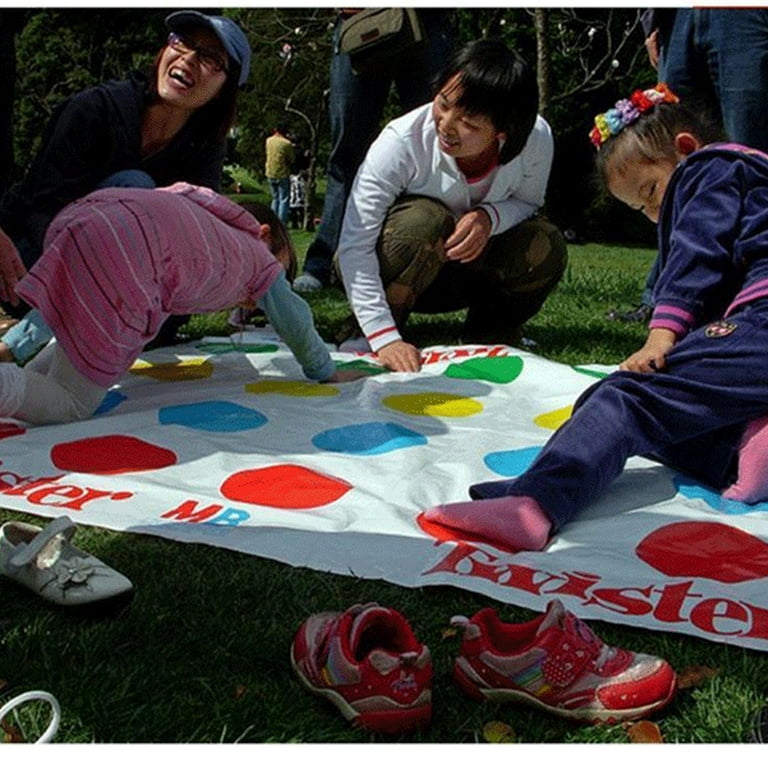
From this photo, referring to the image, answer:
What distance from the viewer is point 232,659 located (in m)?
1.49

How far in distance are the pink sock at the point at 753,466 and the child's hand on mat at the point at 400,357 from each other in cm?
126

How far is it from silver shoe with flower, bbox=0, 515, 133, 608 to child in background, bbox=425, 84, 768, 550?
0.64m

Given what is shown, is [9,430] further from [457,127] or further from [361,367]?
[457,127]

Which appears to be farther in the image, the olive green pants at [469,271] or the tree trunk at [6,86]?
the olive green pants at [469,271]

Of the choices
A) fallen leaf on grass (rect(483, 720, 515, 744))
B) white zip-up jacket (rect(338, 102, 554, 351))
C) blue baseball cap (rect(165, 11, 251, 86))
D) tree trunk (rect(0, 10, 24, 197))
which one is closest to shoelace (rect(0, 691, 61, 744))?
fallen leaf on grass (rect(483, 720, 515, 744))

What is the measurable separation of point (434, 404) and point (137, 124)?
126 centimetres

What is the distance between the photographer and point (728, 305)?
2322 mm

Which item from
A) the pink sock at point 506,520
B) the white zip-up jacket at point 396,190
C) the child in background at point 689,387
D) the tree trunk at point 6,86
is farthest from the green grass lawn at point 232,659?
the white zip-up jacket at point 396,190

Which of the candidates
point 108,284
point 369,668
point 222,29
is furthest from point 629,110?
point 369,668

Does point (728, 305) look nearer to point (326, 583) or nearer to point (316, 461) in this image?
point (316, 461)

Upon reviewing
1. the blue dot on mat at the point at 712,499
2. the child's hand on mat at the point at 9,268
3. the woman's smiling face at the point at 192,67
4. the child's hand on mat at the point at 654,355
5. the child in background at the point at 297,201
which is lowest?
the child in background at the point at 297,201

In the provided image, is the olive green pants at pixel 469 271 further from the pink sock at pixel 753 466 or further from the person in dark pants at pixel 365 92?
the pink sock at pixel 753 466

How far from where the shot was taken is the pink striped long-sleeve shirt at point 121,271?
258 centimetres

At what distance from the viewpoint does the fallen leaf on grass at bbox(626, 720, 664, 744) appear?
1.33 m
